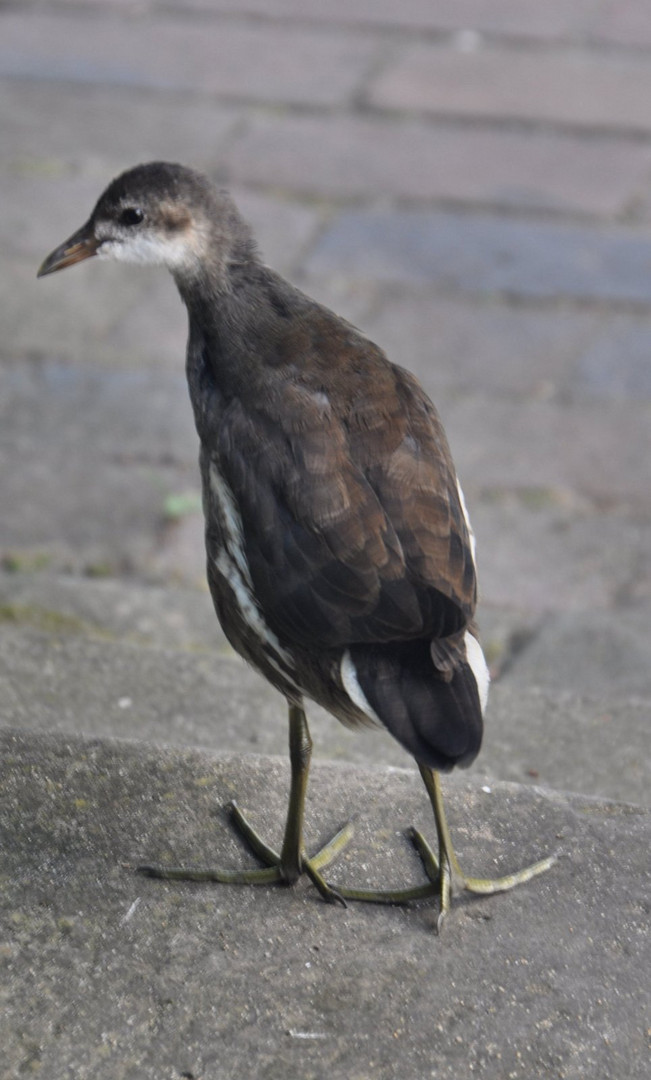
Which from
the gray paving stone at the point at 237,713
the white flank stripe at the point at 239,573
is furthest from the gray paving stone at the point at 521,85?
the white flank stripe at the point at 239,573

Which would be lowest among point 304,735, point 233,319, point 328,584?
point 304,735

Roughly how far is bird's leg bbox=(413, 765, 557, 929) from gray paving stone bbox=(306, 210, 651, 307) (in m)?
3.57

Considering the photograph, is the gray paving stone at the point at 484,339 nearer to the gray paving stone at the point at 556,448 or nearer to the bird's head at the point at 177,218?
the gray paving stone at the point at 556,448

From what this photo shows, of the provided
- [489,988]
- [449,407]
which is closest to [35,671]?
[489,988]

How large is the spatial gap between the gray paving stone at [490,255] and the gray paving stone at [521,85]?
968 mm

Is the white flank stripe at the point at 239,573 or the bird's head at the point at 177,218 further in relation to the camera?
the bird's head at the point at 177,218

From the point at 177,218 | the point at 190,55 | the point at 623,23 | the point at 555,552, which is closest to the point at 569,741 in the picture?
the point at 555,552

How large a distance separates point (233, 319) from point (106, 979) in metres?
1.31

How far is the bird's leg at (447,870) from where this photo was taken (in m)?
2.47

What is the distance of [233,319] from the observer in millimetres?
2951

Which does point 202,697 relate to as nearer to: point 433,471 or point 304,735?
point 304,735

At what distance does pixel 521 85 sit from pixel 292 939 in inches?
221

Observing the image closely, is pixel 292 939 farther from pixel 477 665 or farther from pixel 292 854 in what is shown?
pixel 477 665

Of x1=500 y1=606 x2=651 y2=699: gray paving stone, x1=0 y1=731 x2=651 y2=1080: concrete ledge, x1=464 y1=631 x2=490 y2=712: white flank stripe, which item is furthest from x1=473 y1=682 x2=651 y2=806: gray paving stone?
x1=464 y1=631 x2=490 y2=712: white flank stripe
